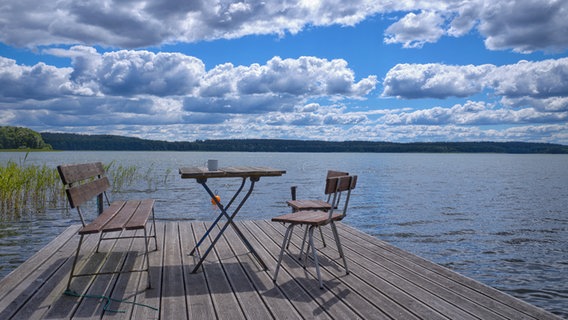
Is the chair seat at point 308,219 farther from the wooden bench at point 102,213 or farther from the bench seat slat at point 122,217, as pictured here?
the bench seat slat at point 122,217

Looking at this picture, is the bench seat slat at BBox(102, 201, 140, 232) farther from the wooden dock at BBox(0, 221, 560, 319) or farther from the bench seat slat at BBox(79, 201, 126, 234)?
the wooden dock at BBox(0, 221, 560, 319)

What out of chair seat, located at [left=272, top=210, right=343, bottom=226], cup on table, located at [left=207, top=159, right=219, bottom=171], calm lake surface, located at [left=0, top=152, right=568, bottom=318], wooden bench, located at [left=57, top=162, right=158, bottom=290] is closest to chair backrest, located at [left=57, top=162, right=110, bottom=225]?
wooden bench, located at [left=57, top=162, right=158, bottom=290]

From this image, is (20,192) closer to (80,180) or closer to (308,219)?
(80,180)

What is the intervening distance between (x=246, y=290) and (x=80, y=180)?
2.20 m

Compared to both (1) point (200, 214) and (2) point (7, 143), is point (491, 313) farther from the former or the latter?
(2) point (7, 143)

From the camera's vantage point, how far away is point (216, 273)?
4.63 m

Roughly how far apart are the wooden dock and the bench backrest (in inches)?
29.1

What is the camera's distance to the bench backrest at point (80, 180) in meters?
4.30

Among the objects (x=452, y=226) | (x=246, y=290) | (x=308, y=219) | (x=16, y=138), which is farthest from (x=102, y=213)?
(x=16, y=138)

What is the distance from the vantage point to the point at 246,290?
407 centimetres

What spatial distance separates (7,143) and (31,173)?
5169 centimetres

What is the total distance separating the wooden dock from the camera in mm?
3523

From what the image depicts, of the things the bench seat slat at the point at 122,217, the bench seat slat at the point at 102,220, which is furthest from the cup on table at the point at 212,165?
the bench seat slat at the point at 102,220

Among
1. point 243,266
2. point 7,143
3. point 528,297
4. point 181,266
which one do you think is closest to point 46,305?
point 181,266
